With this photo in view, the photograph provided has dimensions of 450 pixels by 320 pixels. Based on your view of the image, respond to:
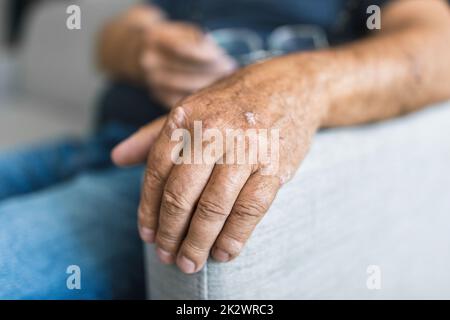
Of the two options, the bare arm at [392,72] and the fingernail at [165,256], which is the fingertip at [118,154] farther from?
the bare arm at [392,72]

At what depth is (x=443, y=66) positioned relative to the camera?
64 centimetres

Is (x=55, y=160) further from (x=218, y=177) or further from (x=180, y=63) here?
(x=218, y=177)

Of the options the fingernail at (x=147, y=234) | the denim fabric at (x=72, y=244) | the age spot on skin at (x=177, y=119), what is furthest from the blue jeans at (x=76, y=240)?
the age spot on skin at (x=177, y=119)

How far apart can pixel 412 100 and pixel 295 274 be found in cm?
31

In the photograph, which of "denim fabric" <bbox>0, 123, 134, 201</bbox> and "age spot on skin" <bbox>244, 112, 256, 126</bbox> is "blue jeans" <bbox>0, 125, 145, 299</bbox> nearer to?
"denim fabric" <bbox>0, 123, 134, 201</bbox>

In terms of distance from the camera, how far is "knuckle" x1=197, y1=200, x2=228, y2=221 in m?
0.40

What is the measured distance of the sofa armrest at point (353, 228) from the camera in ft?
1.50

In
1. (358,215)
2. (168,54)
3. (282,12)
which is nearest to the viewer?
(358,215)

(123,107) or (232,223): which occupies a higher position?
(123,107)

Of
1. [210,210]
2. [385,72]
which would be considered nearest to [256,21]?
[385,72]

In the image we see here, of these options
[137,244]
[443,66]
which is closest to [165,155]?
[137,244]

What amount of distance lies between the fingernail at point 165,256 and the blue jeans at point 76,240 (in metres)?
0.11

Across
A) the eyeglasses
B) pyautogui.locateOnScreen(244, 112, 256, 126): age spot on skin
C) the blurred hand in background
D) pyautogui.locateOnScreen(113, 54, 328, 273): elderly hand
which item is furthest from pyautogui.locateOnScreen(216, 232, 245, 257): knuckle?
the eyeglasses
